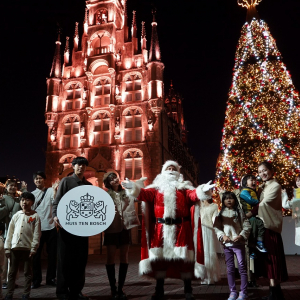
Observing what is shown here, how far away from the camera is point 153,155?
84.8ft

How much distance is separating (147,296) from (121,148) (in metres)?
22.2

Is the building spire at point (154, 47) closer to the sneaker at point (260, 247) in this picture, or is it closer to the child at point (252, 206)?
the child at point (252, 206)

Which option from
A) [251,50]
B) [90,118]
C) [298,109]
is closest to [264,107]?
[298,109]

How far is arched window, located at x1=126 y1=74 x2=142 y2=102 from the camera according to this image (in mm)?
27766

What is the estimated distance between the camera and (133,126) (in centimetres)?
2716

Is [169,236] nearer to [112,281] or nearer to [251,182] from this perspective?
[112,281]

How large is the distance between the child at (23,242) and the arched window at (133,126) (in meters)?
22.1

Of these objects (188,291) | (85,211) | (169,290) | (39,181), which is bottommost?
(169,290)

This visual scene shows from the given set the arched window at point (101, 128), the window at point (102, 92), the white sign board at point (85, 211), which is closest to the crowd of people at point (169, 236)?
the white sign board at point (85, 211)

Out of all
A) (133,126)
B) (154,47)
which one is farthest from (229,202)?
(154,47)

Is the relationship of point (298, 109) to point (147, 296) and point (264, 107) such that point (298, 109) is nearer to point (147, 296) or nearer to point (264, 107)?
point (264, 107)

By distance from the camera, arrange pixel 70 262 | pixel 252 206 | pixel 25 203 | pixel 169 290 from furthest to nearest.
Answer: pixel 169 290 < pixel 252 206 < pixel 25 203 < pixel 70 262

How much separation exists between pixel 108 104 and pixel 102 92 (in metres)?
1.44

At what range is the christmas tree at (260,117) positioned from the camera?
13688 millimetres
